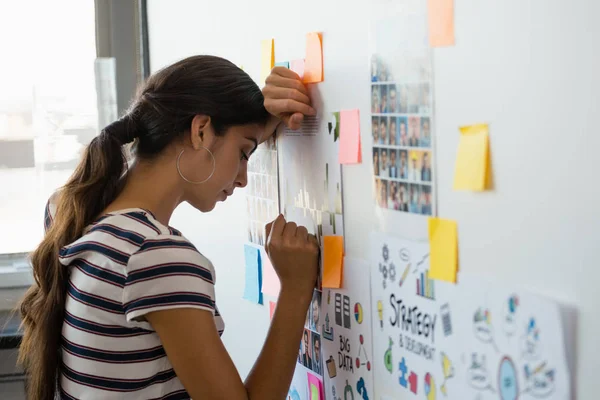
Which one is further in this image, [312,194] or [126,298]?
[312,194]

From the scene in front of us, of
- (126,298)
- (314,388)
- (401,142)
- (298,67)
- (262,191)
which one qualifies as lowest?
(314,388)

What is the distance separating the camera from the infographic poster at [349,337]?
3.54 feet

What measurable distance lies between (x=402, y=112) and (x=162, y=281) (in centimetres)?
42

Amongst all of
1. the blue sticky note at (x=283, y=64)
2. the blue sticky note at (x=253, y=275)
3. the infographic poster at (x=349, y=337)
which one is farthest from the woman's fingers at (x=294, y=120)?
the blue sticky note at (x=253, y=275)

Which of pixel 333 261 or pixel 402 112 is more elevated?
pixel 402 112

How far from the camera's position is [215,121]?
1.21 m

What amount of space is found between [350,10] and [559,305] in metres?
0.53

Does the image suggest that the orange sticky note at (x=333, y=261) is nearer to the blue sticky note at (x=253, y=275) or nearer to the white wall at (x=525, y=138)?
the white wall at (x=525, y=138)

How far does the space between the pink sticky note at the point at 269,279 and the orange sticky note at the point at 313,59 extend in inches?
14.2

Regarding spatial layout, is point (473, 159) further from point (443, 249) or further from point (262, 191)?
point (262, 191)

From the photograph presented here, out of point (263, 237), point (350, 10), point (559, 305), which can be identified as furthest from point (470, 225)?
point (263, 237)

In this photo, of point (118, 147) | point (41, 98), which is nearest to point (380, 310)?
point (118, 147)

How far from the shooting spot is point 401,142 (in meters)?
0.94

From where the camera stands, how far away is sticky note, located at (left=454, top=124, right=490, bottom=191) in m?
0.79
